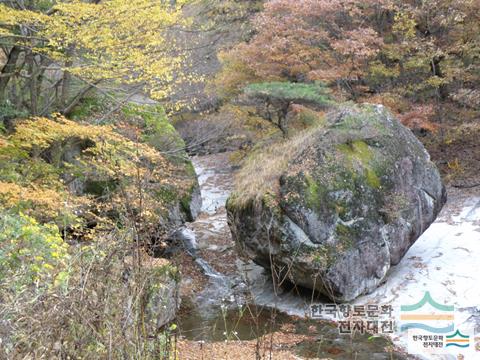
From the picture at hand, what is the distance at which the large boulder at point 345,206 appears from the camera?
10.0 m

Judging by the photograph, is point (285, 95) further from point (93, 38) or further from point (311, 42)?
point (93, 38)

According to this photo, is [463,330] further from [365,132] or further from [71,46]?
[71,46]

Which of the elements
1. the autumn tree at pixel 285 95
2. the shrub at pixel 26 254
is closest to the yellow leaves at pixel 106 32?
the autumn tree at pixel 285 95

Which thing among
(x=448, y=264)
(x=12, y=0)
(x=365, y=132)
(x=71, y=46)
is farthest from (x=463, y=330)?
(x=12, y=0)

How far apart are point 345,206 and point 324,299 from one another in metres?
2.02

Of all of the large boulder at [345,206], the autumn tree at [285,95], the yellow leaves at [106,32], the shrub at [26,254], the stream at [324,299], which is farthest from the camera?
the autumn tree at [285,95]

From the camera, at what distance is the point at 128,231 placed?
2.74m

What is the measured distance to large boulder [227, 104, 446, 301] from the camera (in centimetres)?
1001

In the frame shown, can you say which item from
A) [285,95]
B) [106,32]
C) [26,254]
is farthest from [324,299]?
[26,254]

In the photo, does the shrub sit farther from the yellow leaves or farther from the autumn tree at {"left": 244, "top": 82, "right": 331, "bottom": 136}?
the autumn tree at {"left": 244, "top": 82, "right": 331, "bottom": 136}

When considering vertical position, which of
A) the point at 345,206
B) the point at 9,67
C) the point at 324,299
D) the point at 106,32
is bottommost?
the point at 324,299

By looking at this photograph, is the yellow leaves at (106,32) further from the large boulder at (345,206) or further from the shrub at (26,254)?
the shrub at (26,254)

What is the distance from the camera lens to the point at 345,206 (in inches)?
406

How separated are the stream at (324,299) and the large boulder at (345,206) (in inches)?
21.9
